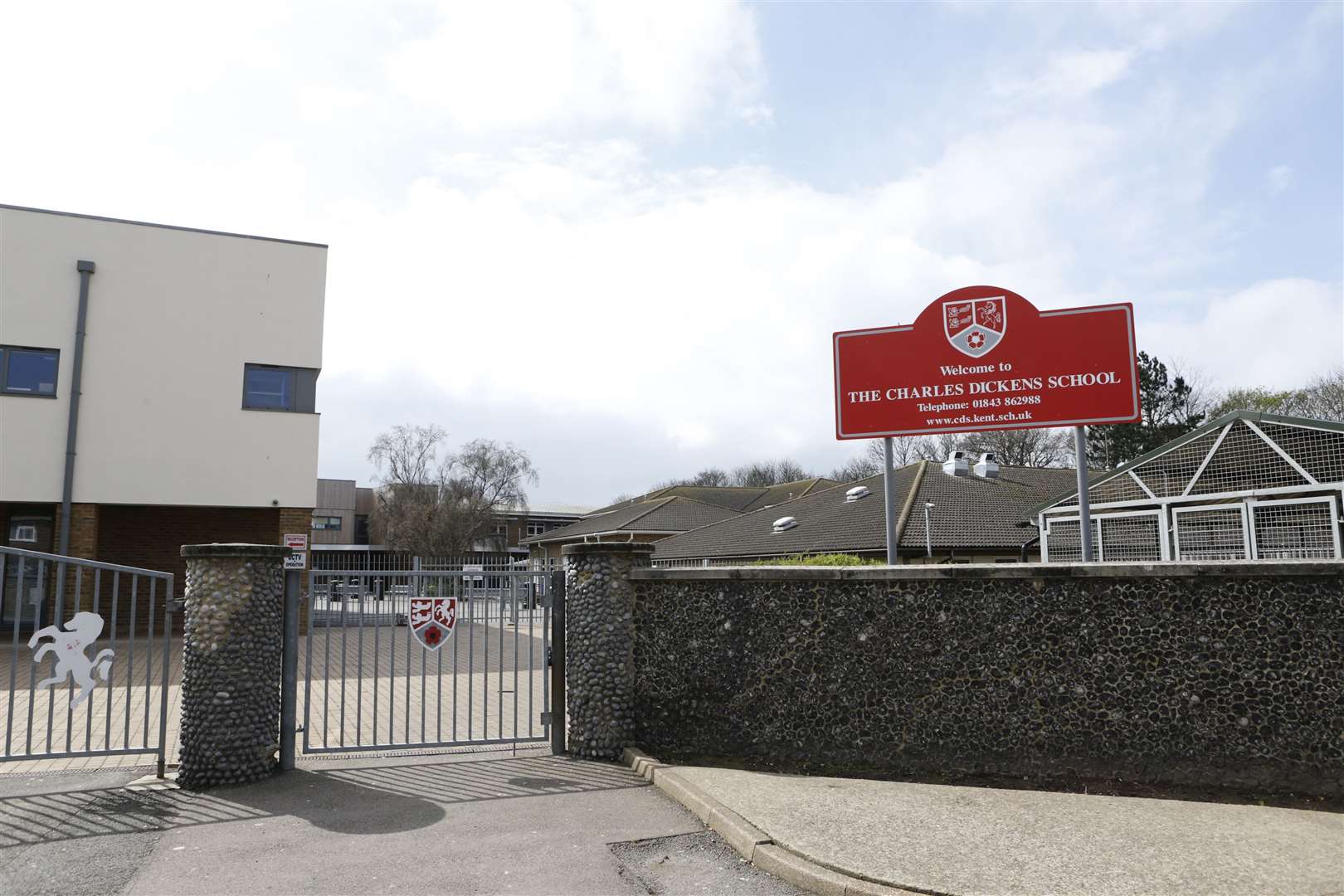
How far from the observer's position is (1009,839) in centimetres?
576

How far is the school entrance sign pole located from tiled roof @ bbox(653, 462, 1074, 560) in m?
14.4

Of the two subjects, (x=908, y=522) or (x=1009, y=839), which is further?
(x=908, y=522)

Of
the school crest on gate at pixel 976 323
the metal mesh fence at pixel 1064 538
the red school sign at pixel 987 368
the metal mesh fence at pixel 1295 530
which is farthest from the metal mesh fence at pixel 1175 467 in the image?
the school crest on gate at pixel 976 323

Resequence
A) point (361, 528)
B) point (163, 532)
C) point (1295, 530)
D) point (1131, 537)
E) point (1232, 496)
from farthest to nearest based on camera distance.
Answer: point (361, 528)
point (163, 532)
point (1131, 537)
point (1232, 496)
point (1295, 530)

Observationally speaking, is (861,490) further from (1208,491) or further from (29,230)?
(29,230)

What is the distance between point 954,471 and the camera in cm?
2988

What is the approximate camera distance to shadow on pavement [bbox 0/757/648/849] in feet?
20.7

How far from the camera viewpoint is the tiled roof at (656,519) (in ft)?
150

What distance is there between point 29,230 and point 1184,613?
69.5ft

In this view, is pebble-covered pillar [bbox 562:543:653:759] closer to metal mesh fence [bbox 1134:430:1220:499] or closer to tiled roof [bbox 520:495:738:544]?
metal mesh fence [bbox 1134:430:1220:499]

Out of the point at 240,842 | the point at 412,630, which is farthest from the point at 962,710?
the point at 240,842

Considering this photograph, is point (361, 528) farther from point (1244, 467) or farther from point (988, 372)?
point (988, 372)

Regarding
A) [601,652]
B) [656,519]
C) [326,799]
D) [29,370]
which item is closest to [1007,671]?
[601,652]

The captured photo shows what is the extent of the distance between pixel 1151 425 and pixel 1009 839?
41549 mm
